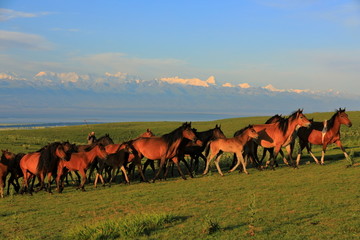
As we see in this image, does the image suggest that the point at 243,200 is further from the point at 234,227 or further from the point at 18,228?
the point at 18,228

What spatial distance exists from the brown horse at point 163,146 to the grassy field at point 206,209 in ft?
3.60

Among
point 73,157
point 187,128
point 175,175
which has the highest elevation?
point 187,128

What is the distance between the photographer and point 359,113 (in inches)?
3054

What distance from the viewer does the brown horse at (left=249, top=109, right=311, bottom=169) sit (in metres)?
17.2

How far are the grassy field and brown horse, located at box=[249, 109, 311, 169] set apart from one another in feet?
4.07

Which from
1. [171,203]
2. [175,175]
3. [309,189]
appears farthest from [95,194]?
[309,189]

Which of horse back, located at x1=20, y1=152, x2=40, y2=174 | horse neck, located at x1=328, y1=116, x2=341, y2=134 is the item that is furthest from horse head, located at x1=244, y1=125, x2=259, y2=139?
horse back, located at x1=20, y1=152, x2=40, y2=174

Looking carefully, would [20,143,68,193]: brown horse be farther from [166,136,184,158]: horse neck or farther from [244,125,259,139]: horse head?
[244,125,259,139]: horse head

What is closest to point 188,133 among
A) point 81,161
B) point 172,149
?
point 172,149

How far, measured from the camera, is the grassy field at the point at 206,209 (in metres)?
8.31

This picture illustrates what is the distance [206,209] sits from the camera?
412 inches

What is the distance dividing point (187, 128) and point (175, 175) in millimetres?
3047

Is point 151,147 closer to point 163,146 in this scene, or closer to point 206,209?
point 163,146

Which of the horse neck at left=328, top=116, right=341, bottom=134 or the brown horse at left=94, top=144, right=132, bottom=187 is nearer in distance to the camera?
the brown horse at left=94, top=144, right=132, bottom=187
